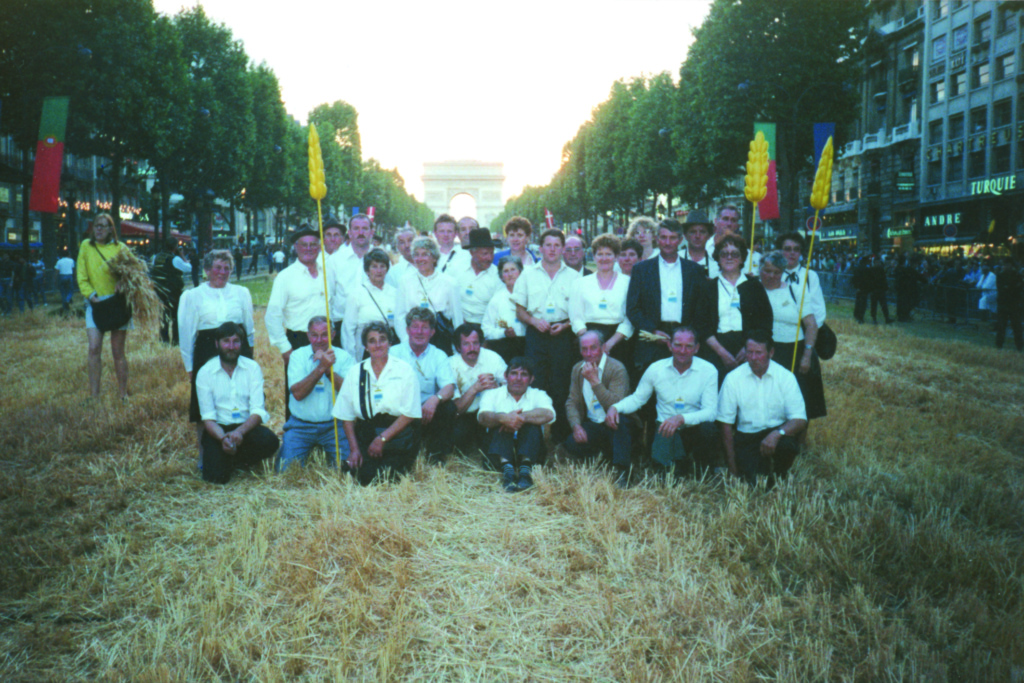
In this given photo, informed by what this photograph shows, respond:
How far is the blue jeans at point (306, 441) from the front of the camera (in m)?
6.66

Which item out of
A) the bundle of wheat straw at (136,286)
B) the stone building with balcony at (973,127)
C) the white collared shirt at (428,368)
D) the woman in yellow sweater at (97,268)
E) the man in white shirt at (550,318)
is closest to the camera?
the white collared shirt at (428,368)

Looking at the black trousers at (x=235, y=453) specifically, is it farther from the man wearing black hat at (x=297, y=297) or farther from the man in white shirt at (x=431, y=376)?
the man in white shirt at (x=431, y=376)

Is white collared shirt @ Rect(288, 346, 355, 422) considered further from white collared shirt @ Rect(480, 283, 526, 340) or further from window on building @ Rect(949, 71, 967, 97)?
window on building @ Rect(949, 71, 967, 97)

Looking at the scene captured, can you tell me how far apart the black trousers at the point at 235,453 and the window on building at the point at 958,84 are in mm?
40962

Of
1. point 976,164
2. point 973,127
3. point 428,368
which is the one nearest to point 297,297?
point 428,368

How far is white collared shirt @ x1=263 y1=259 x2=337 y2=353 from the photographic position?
6.95 metres

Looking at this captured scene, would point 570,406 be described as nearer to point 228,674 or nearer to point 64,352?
point 228,674

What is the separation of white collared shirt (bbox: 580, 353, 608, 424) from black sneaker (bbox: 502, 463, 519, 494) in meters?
0.88

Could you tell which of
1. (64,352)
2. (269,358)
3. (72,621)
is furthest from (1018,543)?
(64,352)

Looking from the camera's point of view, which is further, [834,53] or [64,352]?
[834,53]

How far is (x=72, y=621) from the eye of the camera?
4.14 m

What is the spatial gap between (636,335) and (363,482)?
8.83 ft

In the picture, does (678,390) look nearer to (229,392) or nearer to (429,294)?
(429,294)

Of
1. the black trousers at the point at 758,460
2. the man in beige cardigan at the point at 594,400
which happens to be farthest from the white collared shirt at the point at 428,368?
the black trousers at the point at 758,460
